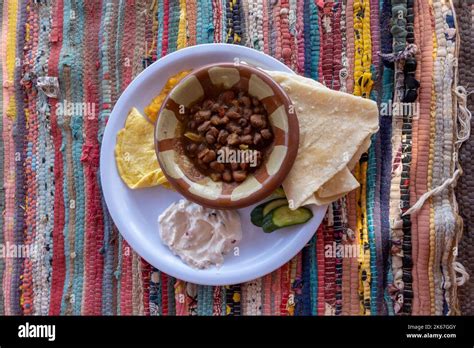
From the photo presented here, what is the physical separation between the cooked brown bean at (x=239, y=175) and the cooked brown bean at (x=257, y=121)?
0.10 meters

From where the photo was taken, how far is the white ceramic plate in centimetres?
110

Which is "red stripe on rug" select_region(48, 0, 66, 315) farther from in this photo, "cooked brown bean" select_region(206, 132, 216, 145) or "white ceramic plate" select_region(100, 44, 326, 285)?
"cooked brown bean" select_region(206, 132, 216, 145)

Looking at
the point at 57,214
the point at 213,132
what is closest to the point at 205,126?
the point at 213,132

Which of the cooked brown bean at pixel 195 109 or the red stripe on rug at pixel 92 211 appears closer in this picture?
the cooked brown bean at pixel 195 109

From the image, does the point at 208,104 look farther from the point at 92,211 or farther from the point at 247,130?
the point at 92,211

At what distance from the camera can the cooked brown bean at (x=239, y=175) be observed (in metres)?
1.05

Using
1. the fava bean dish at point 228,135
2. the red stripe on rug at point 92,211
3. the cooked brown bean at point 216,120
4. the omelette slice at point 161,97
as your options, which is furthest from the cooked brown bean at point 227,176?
the red stripe on rug at point 92,211

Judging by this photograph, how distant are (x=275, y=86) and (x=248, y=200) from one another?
0.77 feet

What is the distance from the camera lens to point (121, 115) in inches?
45.0

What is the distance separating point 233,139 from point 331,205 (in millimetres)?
287

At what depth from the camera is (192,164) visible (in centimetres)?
107

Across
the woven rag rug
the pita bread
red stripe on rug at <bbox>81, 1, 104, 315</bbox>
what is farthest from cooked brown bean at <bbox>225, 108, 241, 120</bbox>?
red stripe on rug at <bbox>81, 1, 104, 315</bbox>

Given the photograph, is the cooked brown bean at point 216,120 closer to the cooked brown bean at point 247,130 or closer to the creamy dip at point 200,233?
the cooked brown bean at point 247,130
